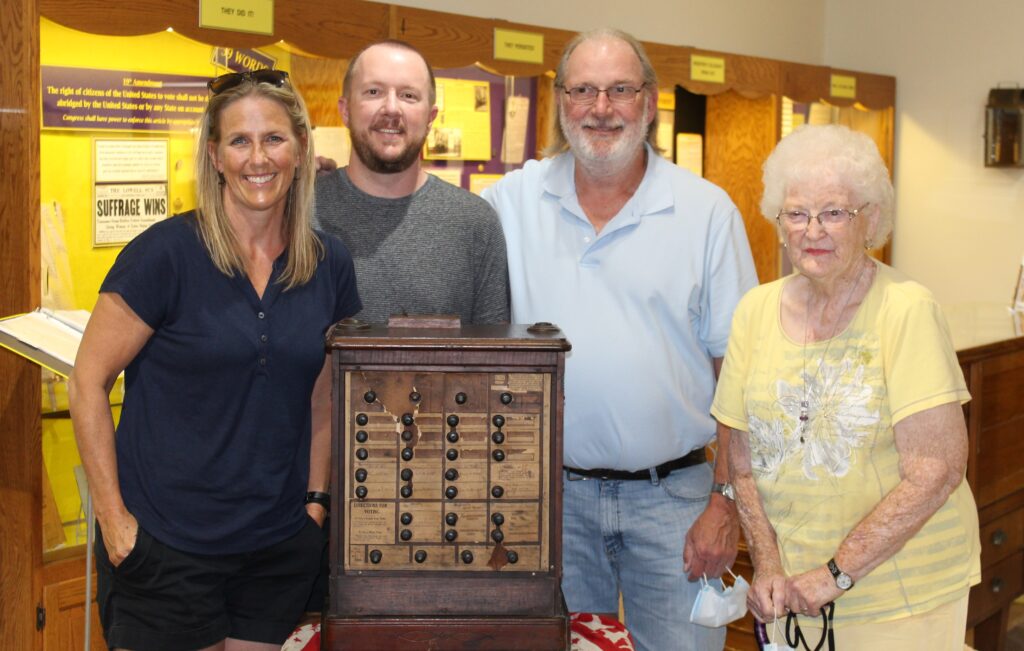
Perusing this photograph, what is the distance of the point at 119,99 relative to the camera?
3.13 m

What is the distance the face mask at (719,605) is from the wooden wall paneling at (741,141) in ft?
10.1

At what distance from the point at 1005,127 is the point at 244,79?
503cm

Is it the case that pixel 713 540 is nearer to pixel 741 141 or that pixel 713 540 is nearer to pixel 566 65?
pixel 566 65

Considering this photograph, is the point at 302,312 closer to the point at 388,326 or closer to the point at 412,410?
the point at 388,326

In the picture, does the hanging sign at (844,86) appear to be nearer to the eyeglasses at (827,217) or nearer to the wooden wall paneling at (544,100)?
the wooden wall paneling at (544,100)

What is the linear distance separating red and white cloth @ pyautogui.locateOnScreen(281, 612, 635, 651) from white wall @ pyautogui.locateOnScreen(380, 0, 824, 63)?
2.85 metres

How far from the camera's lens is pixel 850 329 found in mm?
2158

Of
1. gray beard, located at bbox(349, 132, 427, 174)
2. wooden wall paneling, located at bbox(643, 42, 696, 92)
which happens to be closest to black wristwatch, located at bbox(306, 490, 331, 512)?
gray beard, located at bbox(349, 132, 427, 174)

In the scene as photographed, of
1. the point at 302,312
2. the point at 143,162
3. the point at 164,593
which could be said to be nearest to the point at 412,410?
the point at 302,312

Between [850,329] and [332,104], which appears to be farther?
[332,104]

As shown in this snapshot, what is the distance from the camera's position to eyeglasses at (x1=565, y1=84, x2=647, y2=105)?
2641 millimetres

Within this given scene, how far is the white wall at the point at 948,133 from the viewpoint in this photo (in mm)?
6230

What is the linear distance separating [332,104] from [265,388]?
1.66m

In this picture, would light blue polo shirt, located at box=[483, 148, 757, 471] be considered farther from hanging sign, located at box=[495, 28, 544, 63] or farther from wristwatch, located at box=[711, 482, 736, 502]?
hanging sign, located at box=[495, 28, 544, 63]
